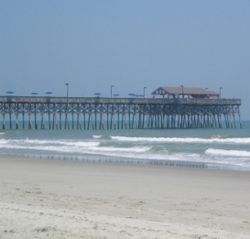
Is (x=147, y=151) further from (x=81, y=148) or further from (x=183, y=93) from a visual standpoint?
(x=183, y=93)

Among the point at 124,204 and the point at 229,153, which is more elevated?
the point at 124,204

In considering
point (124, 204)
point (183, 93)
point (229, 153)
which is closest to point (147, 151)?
point (229, 153)

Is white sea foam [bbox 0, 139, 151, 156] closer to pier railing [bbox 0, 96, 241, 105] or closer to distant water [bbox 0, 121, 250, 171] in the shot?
distant water [bbox 0, 121, 250, 171]

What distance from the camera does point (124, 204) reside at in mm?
9312

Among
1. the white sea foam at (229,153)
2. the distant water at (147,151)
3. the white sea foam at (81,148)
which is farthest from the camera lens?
the white sea foam at (81,148)

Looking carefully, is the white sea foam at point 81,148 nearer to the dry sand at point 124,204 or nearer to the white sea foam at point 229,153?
the white sea foam at point 229,153

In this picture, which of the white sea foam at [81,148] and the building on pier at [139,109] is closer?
the white sea foam at [81,148]

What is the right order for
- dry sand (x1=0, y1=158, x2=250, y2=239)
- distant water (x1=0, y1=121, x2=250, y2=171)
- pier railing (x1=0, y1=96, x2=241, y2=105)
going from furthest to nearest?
pier railing (x1=0, y1=96, x2=241, y2=105) → distant water (x1=0, y1=121, x2=250, y2=171) → dry sand (x1=0, y1=158, x2=250, y2=239)

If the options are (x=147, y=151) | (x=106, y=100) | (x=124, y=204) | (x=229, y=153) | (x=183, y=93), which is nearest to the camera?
(x=124, y=204)

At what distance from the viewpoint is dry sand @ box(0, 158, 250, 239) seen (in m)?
6.62

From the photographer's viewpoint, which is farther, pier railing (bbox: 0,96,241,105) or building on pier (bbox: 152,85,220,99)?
building on pier (bbox: 152,85,220,99)

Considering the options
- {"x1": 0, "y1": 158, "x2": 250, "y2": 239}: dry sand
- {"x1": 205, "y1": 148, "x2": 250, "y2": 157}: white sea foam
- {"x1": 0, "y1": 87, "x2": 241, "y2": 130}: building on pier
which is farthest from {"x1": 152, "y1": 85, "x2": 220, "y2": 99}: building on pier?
{"x1": 0, "y1": 158, "x2": 250, "y2": 239}: dry sand

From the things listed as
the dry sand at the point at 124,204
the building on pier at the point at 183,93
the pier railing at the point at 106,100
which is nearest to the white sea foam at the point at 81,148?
the dry sand at the point at 124,204

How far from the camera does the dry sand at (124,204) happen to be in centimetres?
662
